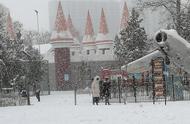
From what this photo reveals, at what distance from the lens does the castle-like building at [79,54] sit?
69000mm

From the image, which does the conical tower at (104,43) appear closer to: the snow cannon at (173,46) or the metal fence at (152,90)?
the metal fence at (152,90)

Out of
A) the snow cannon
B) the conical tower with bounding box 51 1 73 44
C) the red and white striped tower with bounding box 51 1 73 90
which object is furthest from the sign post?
the red and white striped tower with bounding box 51 1 73 90

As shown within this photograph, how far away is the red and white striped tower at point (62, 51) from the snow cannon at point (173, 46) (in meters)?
47.1

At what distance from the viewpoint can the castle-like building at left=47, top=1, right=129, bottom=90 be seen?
69.0 metres

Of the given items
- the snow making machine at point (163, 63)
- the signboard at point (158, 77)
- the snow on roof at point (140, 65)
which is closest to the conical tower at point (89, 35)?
the snow making machine at point (163, 63)

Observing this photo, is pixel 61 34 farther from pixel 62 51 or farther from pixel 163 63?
pixel 163 63

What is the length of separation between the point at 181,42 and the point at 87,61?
52771 mm

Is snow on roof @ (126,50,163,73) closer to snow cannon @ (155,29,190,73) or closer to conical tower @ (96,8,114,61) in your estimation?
snow cannon @ (155,29,190,73)

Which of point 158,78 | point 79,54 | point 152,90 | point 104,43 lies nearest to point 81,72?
point 104,43

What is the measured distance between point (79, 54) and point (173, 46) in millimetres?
55863

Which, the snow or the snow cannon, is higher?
the snow

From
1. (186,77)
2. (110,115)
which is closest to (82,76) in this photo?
(186,77)

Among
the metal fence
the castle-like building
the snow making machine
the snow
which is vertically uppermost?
the snow

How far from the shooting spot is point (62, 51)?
236 ft
